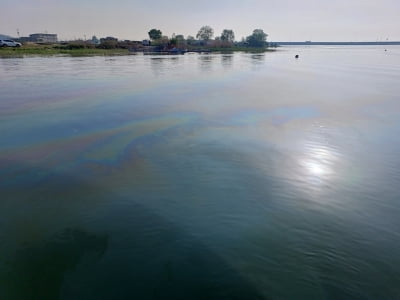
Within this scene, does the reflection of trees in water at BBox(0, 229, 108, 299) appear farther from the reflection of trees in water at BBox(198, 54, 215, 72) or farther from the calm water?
the reflection of trees in water at BBox(198, 54, 215, 72)

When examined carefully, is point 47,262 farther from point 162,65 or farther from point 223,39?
point 223,39

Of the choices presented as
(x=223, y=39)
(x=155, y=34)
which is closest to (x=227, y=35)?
(x=223, y=39)

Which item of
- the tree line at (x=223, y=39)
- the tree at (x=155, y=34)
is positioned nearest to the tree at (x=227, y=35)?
the tree line at (x=223, y=39)

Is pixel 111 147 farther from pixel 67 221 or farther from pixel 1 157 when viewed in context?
pixel 67 221

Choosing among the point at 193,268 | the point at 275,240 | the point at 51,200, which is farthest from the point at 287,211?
the point at 51,200

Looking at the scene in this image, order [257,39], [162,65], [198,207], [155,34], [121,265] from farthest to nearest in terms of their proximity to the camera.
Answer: [257,39]
[155,34]
[162,65]
[198,207]
[121,265]
